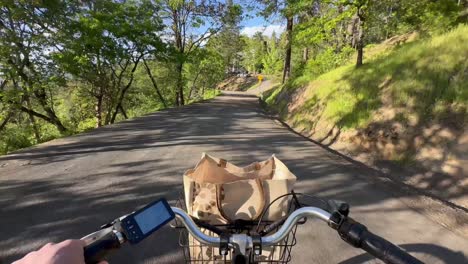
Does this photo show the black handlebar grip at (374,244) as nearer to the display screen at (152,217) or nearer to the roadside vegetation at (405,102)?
→ the display screen at (152,217)

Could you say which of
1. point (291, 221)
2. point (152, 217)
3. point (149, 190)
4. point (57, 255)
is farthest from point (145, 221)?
point (149, 190)

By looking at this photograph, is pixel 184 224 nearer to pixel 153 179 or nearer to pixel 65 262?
pixel 65 262

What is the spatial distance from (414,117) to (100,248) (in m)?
7.03

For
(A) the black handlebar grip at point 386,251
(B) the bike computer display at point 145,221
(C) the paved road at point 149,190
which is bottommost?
(C) the paved road at point 149,190

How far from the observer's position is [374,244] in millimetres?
1343

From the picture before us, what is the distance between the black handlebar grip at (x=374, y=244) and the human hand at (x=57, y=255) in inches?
41.4

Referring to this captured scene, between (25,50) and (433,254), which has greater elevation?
(25,50)

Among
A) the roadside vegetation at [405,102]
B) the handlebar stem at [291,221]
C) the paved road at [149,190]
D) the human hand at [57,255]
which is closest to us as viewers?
the human hand at [57,255]

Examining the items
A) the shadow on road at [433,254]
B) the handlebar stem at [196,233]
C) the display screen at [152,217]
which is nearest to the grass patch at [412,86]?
the shadow on road at [433,254]

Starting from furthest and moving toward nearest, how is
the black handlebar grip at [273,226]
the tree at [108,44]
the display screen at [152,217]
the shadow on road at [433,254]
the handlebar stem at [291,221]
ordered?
the tree at [108,44], the shadow on road at [433,254], the black handlebar grip at [273,226], the handlebar stem at [291,221], the display screen at [152,217]

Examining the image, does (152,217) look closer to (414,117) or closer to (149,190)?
(149,190)

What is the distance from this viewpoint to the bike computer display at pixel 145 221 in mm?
1254

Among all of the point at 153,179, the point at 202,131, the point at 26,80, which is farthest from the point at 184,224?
the point at 26,80

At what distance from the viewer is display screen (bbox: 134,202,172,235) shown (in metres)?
Result: 1.28
